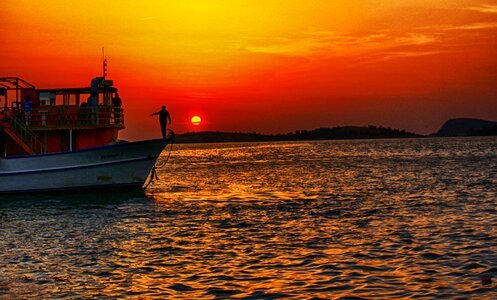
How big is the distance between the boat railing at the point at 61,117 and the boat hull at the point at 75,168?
3445 mm

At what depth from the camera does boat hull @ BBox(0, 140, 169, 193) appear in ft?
99.2

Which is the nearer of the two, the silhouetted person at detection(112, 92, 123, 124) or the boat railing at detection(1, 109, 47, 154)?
the boat railing at detection(1, 109, 47, 154)

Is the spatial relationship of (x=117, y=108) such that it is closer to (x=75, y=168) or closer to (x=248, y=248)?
(x=75, y=168)

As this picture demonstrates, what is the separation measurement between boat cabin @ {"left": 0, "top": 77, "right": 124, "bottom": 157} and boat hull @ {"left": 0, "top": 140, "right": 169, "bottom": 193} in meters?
2.66

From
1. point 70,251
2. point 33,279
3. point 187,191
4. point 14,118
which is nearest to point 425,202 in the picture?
point 187,191

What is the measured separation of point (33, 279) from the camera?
12742mm

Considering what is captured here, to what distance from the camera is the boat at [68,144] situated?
30.4 meters

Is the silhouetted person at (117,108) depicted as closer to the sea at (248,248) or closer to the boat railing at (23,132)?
the boat railing at (23,132)

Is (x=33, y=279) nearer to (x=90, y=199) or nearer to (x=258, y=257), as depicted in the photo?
(x=258, y=257)

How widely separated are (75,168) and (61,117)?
14.9 feet

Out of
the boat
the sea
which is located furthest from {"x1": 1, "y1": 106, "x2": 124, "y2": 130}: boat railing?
the sea

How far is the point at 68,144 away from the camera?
34094mm

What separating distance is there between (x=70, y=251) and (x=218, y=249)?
3847 millimetres

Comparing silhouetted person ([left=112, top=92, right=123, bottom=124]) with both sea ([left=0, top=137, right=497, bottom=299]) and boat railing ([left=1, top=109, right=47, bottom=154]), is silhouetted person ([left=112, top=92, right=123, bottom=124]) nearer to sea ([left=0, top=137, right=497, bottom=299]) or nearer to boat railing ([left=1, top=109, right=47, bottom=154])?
boat railing ([left=1, top=109, right=47, bottom=154])
